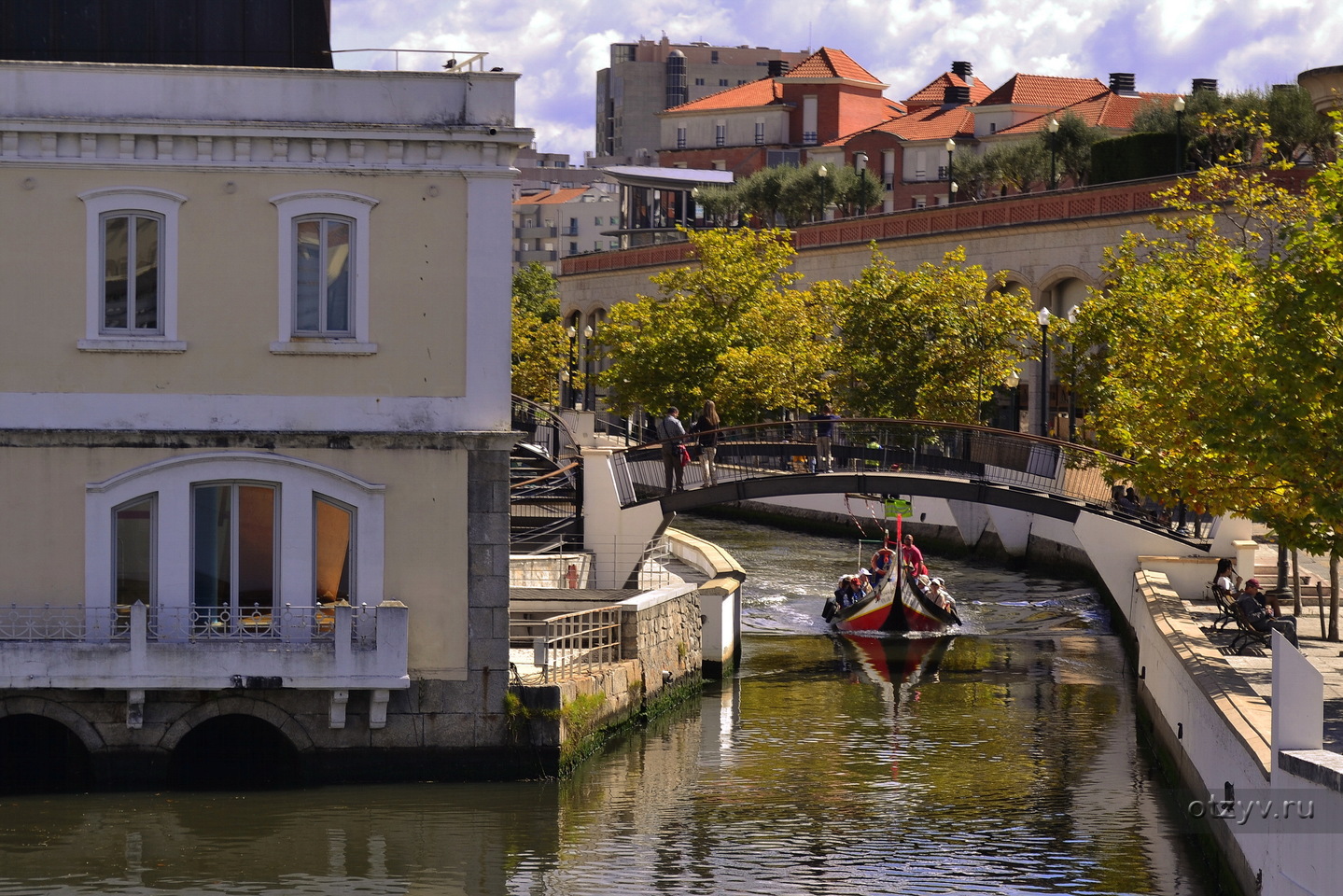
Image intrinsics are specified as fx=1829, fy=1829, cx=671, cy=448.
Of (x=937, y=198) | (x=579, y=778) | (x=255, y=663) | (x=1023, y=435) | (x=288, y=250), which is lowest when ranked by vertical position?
(x=579, y=778)

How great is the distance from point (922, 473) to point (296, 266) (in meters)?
17.5

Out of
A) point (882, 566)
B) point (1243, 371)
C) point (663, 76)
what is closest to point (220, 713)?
point (1243, 371)

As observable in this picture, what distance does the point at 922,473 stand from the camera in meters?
35.7

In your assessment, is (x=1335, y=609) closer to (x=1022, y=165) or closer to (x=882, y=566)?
(x=882, y=566)

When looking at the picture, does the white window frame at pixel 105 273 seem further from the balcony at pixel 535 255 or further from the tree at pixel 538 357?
the balcony at pixel 535 255

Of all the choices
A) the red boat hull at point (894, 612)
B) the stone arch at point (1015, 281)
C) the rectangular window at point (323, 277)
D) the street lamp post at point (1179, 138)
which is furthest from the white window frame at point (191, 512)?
the stone arch at point (1015, 281)

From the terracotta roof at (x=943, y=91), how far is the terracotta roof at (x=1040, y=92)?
304 inches

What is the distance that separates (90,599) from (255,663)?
208cm

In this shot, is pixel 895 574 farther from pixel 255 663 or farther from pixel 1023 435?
pixel 255 663

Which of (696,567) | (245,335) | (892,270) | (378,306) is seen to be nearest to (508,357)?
(378,306)

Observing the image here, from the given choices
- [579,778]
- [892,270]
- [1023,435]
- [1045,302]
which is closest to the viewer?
[579,778]

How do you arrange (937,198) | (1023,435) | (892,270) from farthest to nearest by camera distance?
(937,198), (892,270), (1023,435)

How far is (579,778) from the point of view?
22219 millimetres

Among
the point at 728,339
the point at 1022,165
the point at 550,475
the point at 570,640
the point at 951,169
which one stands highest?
the point at 1022,165
